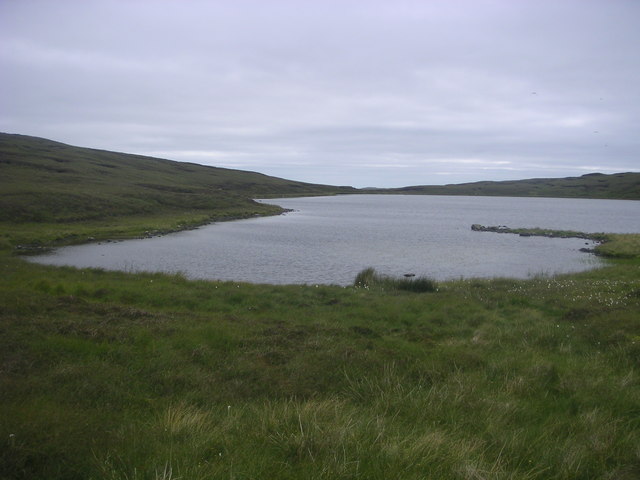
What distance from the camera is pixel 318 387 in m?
8.15

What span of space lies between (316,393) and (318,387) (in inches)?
16.9

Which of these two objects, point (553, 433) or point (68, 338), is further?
point (68, 338)

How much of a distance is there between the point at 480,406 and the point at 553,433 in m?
1.00

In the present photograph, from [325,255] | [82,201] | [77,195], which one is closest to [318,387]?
[325,255]

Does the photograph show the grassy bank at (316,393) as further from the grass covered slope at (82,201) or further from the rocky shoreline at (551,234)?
the rocky shoreline at (551,234)

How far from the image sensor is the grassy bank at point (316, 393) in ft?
17.0

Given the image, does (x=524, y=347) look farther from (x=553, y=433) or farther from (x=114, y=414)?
(x=114, y=414)

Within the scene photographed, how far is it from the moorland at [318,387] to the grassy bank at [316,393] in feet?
0.10

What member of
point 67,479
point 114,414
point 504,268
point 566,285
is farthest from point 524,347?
point 504,268

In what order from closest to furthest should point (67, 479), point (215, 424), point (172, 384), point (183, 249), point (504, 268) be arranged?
point (67, 479)
point (215, 424)
point (172, 384)
point (504, 268)
point (183, 249)

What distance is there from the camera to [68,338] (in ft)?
32.0

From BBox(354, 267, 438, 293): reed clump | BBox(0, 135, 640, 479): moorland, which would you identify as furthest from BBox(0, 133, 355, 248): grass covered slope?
BBox(0, 135, 640, 479): moorland

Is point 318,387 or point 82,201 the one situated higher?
point 82,201

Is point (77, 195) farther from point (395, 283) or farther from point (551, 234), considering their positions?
point (551, 234)
